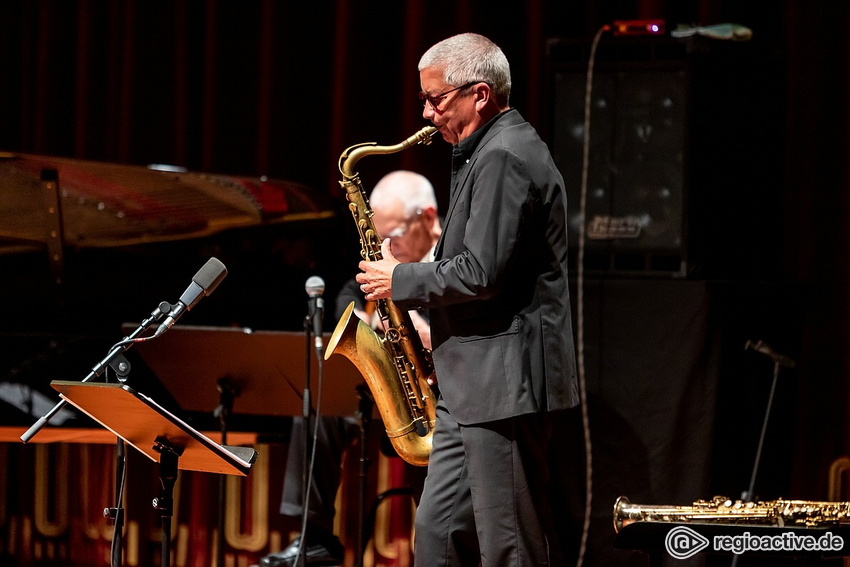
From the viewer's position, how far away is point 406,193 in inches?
152

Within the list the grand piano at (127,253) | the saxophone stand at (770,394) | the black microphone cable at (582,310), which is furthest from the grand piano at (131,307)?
the saxophone stand at (770,394)

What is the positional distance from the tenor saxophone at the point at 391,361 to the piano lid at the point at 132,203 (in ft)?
3.95

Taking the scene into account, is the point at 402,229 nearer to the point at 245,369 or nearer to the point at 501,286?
the point at 245,369

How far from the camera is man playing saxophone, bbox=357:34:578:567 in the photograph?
246 cm

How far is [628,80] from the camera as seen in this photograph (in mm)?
3502

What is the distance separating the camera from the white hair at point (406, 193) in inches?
151

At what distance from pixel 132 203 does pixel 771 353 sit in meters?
2.68

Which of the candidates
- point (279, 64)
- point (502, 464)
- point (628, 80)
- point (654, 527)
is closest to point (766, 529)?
point (654, 527)

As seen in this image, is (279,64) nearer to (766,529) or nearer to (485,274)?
(485,274)

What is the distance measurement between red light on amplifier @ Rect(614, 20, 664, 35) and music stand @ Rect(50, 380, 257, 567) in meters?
2.03

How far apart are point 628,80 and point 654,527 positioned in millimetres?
1594

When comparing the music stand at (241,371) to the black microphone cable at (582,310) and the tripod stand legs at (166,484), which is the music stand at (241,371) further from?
the tripod stand legs at (166,484)

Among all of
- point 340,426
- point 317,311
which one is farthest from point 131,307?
point 317,311

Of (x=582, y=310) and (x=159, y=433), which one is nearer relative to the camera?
(x=159, y=433)
